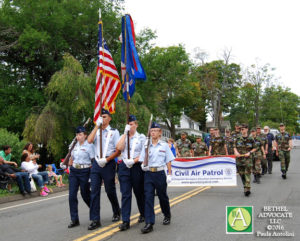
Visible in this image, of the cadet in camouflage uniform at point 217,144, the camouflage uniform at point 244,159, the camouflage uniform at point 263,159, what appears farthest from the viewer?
the camouflage uniform at point 263,159

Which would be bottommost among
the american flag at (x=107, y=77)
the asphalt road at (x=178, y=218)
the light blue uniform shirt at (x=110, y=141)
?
the asphalt road at (x=178, y=218)

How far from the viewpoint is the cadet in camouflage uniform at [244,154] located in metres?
10.6

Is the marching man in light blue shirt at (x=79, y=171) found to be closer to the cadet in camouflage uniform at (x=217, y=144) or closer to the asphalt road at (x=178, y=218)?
the asphalt road at (x=178, y=218)

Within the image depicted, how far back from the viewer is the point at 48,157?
2241 centimetres

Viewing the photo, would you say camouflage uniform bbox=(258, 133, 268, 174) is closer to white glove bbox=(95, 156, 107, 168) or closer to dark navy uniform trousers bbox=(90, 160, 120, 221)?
dark navy uniform trousers bbox=(90, 160, 120, 221)

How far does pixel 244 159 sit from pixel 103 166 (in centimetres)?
546

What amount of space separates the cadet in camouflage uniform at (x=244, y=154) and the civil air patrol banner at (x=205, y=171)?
320 mm

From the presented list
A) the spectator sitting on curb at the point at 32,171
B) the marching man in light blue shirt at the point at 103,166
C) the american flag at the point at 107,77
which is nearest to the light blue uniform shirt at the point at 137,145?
the marching man in light blue shirt at the point at 103,166

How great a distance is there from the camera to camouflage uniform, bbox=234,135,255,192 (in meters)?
10.5

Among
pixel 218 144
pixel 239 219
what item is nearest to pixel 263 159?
pixel 218 144

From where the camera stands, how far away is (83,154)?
705 centimetres

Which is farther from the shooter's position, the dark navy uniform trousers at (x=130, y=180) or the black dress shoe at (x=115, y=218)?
the black dress shoe at (x=115, y=218)

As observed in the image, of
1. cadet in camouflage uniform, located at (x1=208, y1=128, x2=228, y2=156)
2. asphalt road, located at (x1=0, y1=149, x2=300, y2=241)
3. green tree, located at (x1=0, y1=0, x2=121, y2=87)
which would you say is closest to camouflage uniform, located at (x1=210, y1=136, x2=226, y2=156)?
cadet in camouflage uniform, located at (x1=208, y1=128, x2=228, y2=156)

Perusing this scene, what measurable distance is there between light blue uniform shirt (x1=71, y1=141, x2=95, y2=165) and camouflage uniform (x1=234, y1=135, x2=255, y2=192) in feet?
16.7
